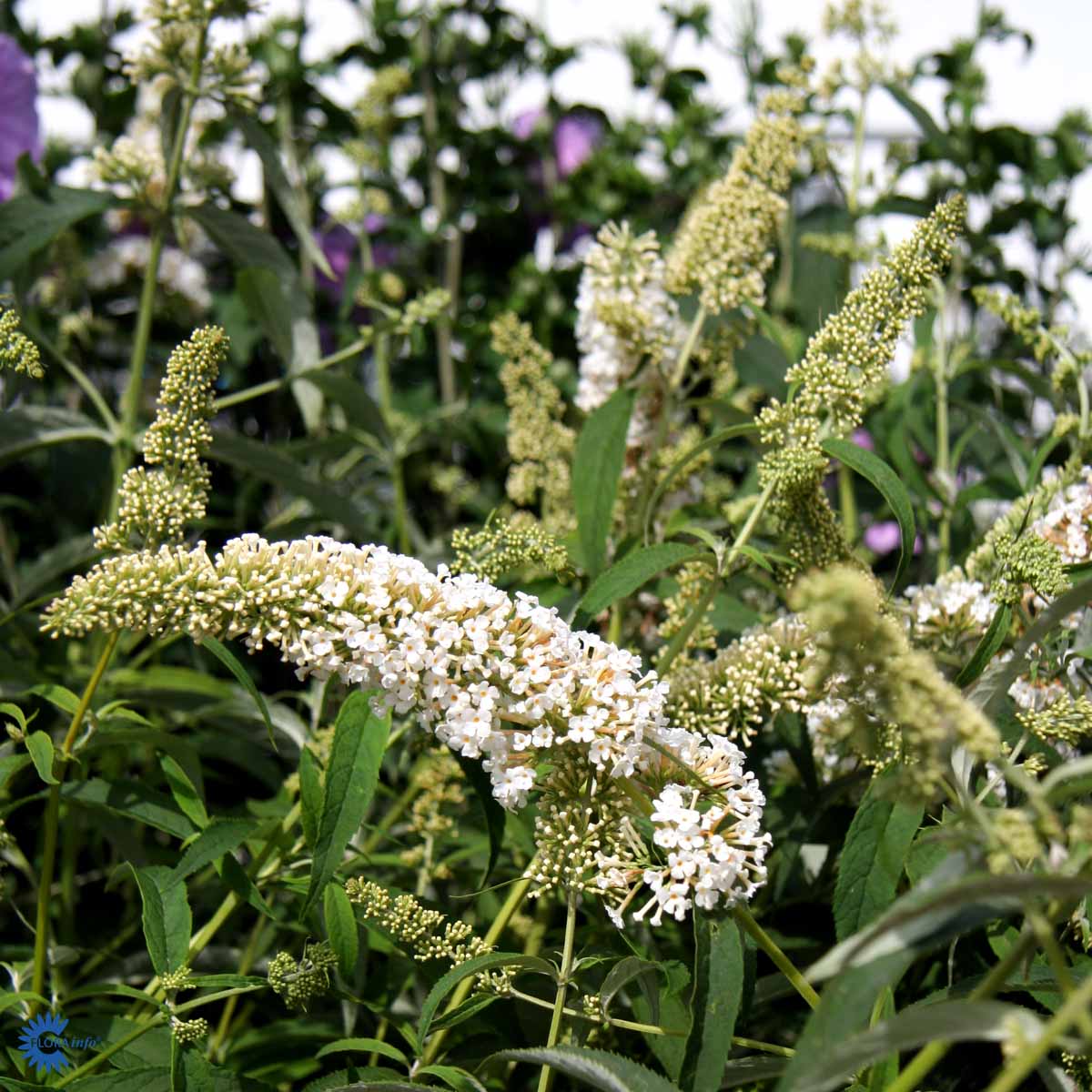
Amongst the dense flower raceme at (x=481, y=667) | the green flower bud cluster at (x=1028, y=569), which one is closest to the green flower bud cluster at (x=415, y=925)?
the dense flower raceme at (x=481, y=667)

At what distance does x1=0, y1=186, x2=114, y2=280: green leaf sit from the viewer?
1.53 m

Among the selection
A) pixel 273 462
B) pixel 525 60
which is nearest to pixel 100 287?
pixel 525 60

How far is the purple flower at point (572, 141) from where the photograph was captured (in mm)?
2561

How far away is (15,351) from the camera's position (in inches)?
40.0

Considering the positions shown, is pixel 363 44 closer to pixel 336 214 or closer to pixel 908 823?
pixel 336 214

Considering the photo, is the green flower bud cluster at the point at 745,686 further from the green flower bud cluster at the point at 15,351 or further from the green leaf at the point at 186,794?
the green flower bud cluster at the point at 15,351

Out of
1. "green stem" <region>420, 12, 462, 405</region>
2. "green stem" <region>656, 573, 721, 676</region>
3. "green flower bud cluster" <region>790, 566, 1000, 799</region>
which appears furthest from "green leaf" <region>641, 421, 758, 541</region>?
"green stem" <region>420, 12, 462, 405</region>

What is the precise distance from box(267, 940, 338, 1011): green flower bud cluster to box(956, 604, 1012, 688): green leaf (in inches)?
23.3

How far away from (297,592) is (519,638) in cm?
17

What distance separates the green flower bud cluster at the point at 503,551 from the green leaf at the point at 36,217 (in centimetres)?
77

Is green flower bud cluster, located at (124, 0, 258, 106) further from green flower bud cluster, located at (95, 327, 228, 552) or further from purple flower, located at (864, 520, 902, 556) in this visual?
purple flower, located at (864, 520, 902, 556)

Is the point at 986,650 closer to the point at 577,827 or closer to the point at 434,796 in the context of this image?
the point at 577,827

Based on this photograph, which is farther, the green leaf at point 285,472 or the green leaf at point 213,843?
the green leaf at point 285,472

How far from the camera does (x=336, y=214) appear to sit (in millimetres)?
A: 2195
